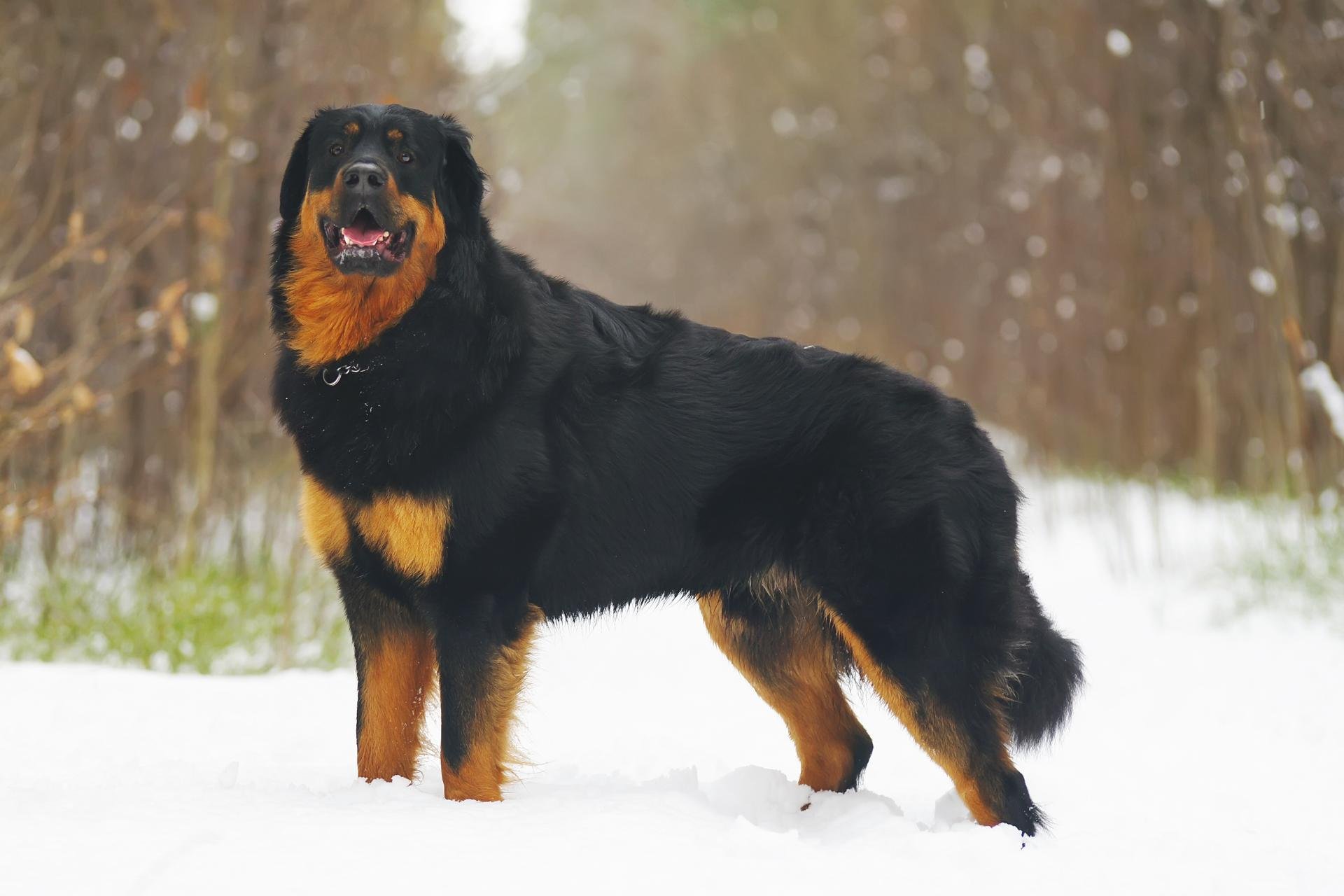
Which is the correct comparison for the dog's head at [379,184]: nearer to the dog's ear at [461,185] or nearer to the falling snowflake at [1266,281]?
the dog's ear at [461,185]

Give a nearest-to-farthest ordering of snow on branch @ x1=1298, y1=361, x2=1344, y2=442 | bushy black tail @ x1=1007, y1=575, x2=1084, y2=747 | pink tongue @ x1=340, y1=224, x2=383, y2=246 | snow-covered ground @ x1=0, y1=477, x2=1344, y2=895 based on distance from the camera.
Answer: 1. snow-covered ground @ x1=0, y1=477, x2=1344, y2=895
2. pink tongue @ x1=340, y1=224, x2=383, y2=246
3. bushy black tail @ x1=1007, y1=575, x2=1084, y2=747
4. snow on branch @ x1=1298, y1=361, x2=1344, y2=442

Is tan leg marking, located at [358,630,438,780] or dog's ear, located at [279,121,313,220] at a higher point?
dog's ear, located at [279,121,313,220]

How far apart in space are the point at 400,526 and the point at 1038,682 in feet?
6.04

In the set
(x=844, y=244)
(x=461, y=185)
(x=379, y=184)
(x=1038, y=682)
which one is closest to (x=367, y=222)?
(x=379, y=184)

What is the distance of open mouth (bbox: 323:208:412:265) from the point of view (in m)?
3.42

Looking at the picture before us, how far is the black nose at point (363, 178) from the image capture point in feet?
11.2

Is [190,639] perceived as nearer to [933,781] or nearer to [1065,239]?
[933,781]

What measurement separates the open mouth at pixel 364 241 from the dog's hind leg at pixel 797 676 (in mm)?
1365

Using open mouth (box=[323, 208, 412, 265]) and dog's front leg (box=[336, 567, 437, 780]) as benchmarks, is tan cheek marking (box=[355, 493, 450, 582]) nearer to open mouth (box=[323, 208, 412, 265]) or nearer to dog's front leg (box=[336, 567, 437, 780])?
dog's front leg (box=[336, 567, 437, 780])

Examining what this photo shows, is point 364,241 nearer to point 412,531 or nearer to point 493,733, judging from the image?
point 412,531

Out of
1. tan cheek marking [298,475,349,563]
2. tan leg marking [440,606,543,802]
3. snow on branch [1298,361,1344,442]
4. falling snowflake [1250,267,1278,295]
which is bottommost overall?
tan leg marking [440,606,543,802]

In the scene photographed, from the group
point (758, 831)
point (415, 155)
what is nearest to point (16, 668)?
point (415, 155)

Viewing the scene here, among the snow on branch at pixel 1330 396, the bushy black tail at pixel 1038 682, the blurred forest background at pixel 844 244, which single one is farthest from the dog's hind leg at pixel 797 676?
the snow on branch at pixel 1330 396

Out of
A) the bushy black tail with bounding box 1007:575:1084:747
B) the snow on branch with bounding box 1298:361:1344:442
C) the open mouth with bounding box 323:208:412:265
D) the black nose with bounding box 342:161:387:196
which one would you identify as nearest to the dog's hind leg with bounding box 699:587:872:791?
A: the bushy black tail with bounding box 1007:575:1084:747
